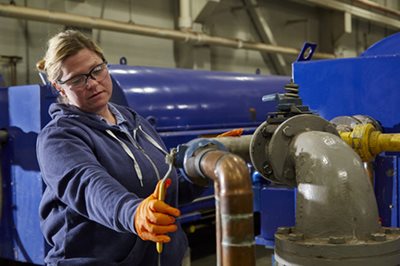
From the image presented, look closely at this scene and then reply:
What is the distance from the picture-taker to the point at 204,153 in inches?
35.1

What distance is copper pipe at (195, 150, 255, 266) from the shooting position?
793 mm

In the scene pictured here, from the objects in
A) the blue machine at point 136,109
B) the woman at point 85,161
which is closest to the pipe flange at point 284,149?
the woman at point 85,161

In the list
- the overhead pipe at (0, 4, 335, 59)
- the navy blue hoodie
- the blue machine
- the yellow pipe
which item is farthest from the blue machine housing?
the overhead pipe at (0, 4, 335, 59)

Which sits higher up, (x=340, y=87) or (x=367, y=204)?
(x=340, y=87)

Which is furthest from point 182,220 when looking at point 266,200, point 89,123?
point 89,123

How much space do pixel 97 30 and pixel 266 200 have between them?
2761 mm

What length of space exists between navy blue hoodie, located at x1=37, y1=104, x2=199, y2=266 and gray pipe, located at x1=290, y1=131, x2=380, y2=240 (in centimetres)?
36

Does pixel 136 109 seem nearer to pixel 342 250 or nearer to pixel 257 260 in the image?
pixel 257 260

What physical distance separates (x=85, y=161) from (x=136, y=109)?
1742 millimetres

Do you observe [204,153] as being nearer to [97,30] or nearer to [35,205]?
[35,205]

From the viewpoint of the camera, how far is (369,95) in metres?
1.55

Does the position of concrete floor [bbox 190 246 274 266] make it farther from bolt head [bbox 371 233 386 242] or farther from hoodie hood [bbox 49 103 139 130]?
bolt head [bbox 371 233 386 242]

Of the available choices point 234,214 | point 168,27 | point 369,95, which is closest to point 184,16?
point 168,27

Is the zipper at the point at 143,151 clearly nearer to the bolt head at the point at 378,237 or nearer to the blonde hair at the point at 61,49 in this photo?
the blonde hair at the point at 61,49
